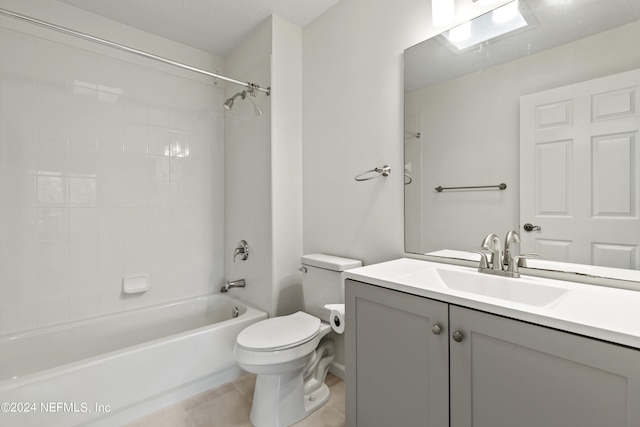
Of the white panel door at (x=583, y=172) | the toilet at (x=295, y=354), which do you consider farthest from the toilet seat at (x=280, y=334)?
the white panel door at (x=583, y=172)

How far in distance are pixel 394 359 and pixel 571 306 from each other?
1.89ft

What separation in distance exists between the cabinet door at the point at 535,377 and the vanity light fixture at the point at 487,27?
119 cm

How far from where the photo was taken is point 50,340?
184 centimetres

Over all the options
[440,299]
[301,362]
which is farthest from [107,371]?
[440,299]

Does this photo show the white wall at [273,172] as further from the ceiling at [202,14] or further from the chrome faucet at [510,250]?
the chrome faucet at [510,250]

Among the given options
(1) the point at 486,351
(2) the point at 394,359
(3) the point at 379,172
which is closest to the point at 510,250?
(1) the point at 486,351

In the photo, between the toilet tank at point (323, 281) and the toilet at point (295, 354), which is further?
the toilet tank at point (323, 281)

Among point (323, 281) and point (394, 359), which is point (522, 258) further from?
point (323, 281)

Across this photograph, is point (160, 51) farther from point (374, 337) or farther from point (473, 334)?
point (473, 334)

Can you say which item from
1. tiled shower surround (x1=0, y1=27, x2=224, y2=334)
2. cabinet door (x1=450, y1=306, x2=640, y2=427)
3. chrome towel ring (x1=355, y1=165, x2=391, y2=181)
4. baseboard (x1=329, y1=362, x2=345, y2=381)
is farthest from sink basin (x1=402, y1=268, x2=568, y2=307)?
tiled shower surround (x1=0, y1=27, x2=224, y2=334)

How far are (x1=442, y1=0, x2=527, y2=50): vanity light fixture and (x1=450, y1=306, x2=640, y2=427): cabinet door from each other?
3.90 feet

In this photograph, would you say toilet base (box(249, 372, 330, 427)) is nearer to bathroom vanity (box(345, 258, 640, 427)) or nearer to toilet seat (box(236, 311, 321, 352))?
toilet seat (box(236, 311, 321, 352))

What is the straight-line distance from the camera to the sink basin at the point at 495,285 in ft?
3.44

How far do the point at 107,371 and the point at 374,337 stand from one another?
1.32m
